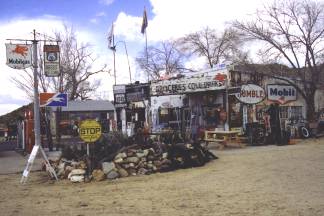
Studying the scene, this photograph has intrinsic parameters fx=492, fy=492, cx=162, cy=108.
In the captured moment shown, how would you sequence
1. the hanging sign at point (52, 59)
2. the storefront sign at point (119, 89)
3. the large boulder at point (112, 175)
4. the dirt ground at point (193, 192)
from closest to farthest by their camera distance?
the dirt ground at point (193, 192) → the large boulder at point (112, 175) → the hanging sign at point (52, 59) → the storefront sign at point (119, 89)

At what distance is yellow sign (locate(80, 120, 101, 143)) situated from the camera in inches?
558

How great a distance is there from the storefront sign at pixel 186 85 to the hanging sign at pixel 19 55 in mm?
12299

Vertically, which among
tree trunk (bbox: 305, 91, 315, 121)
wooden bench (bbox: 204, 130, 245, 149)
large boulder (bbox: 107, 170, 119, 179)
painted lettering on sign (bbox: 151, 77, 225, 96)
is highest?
painted lettering on sign (bbox: 151, 77, 225, 96)

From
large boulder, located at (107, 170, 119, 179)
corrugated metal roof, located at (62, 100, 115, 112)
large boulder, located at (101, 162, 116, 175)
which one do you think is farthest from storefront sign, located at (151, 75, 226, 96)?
corrugated metal roof, located at (62, 100, 115, 112)

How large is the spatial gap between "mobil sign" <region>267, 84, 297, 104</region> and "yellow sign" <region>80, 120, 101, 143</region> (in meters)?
13.8

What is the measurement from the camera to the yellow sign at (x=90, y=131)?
14180 mm

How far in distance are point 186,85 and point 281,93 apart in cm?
516

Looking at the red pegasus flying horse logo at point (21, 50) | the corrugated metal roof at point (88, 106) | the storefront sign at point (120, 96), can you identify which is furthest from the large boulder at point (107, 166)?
the corrugated metal roof at point (88, 106)

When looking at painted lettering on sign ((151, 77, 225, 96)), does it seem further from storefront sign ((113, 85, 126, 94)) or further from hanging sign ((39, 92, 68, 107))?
hanging sign ((39, 92, 68, 107))

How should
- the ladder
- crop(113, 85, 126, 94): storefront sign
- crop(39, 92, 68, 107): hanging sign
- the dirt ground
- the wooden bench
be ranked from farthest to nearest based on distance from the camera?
crop(113, 85, 126, 94): storefront sign < the wooden bench < crop(39, 92, 68, 107): hanging sign < the ladder < the dirt ground

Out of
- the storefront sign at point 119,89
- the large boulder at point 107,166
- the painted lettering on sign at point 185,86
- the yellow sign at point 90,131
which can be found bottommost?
the large boulder at point 107,166

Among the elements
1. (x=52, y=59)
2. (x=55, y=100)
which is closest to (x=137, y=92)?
(x=55, y=100)

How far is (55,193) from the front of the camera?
11.8 metres

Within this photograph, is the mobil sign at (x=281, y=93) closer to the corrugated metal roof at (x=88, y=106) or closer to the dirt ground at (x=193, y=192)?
the dirt ground at (x=193, y=192)
